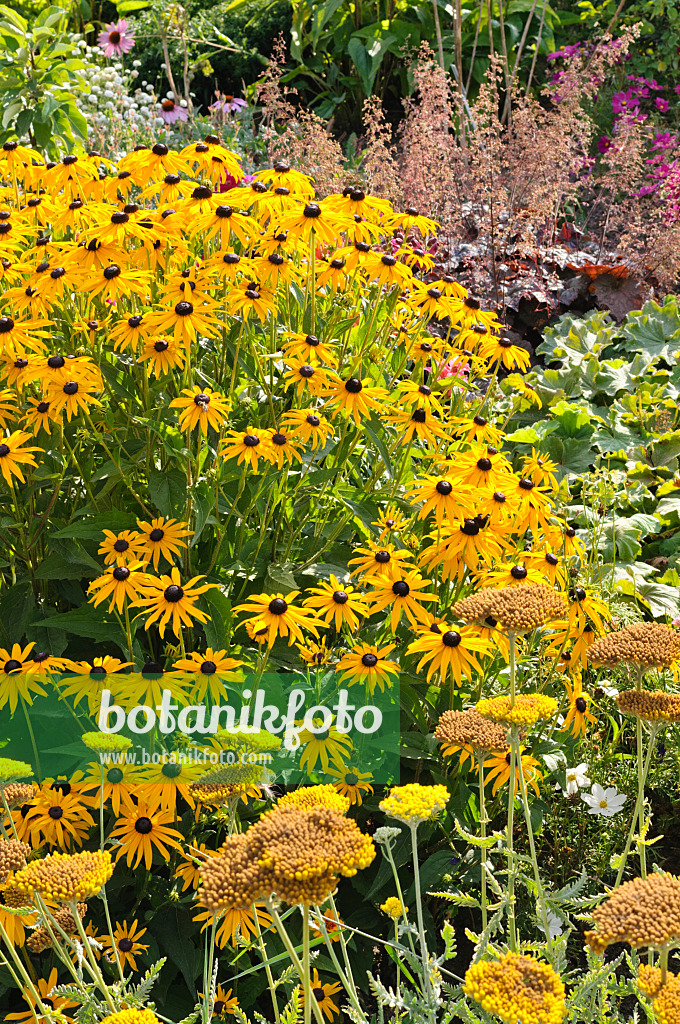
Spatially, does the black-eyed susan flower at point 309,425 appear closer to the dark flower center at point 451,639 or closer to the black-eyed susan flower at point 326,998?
the dark flower center at point 451,639

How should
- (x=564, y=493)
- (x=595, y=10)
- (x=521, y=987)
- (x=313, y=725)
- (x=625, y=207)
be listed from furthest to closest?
1. (x=595, y=10)
2. (x=625, y=207)
3. (x=564, y=493)
4. (x=313, y=725)
5. (x=521, y=987)

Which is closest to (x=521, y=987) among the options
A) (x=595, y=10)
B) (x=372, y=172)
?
(x=372, y=172)

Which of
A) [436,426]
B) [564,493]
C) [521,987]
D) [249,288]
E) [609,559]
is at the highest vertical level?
[249,288]

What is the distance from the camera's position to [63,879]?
1.09 meters

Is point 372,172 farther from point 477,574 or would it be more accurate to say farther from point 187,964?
point 187,964

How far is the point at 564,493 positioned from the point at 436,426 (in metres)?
1.25

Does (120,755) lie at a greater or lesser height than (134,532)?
lesser

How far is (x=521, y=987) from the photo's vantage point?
3.29 feet

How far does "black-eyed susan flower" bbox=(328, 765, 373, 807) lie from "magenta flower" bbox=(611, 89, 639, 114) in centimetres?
647

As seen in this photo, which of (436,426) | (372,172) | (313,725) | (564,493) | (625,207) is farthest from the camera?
(625,207)

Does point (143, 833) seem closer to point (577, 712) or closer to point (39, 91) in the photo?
point (577, 712)

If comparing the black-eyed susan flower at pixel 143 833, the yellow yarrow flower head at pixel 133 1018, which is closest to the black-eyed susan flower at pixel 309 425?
the black-eyed susan flower at pixel 143 833

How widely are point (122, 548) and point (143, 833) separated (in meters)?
0.56

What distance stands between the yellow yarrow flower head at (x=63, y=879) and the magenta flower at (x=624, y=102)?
7.22 metres
